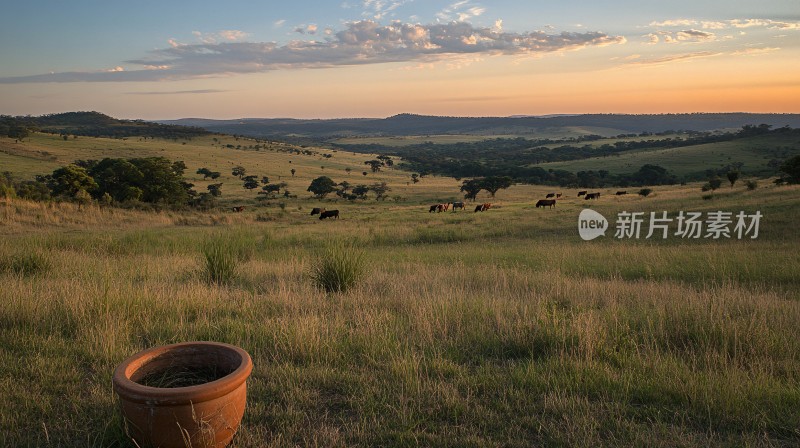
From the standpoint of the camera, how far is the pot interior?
3828 millimetres

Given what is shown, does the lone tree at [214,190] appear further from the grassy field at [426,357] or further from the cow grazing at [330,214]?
the grassy field at [426,357]

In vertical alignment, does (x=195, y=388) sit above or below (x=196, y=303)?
above

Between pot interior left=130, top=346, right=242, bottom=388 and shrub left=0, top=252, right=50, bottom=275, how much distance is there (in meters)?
7.58

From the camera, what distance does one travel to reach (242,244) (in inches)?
581

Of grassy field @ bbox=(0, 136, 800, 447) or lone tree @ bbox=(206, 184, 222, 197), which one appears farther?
lone tree @ bbox=(206, 184, 222, 197)

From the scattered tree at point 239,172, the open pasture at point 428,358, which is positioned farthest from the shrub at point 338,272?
the scattered tree at point 239,172

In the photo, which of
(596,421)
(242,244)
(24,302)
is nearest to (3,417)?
(24,302)

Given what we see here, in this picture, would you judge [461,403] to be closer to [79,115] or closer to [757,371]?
[757,371]

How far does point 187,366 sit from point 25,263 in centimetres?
832

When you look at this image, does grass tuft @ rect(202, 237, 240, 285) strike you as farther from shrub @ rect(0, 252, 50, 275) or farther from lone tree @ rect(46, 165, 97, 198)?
lone tree @ rect(46, 165, 97, 198)

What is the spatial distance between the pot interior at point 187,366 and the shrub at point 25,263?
7576mm

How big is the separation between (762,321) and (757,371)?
150 centimetres

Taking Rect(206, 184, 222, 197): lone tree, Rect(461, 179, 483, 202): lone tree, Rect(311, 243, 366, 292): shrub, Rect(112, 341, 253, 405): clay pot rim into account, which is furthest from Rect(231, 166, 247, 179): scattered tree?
Rect(112, 341, 253, 405): clay pot rim

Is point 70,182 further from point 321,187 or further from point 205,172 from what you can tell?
point 205,172
